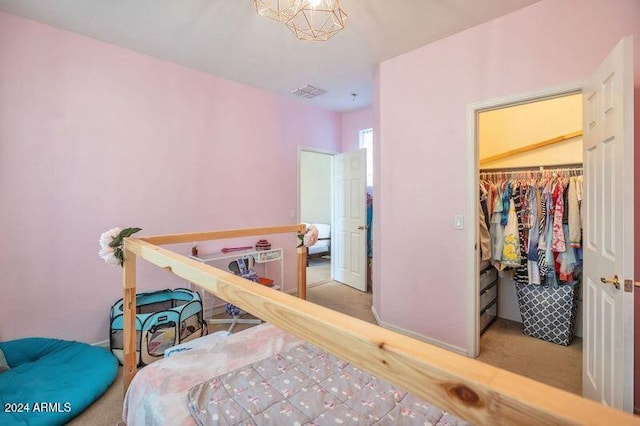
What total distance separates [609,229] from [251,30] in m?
2.68

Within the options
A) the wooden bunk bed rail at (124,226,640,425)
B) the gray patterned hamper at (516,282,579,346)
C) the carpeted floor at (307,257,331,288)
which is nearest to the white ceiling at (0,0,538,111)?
the wooden bunk bed rail at (124,226,640,425)

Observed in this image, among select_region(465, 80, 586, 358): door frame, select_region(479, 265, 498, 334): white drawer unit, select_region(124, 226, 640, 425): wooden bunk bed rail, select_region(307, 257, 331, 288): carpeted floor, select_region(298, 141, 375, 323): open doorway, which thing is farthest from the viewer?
select_region(307, 257, 331, 288): carpeted floor

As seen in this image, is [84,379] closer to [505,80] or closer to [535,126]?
[505,80]

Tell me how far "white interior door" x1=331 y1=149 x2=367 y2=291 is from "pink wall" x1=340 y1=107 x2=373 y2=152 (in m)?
0.29

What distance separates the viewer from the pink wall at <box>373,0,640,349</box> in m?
2.04

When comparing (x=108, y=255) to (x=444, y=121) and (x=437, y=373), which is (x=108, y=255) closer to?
(x=437, y=373)

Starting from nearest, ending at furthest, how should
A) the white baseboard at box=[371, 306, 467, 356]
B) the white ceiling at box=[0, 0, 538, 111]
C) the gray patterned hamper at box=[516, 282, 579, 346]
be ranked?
the white ceiling at box=[0, 0, 538, 111] < the white baseboard at box=[371, 306, 467, 356] < the gray patterned hamper at box=[516, 282, 579, 346]

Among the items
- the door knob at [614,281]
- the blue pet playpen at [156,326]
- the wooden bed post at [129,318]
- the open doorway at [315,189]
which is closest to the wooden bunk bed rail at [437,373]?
the wooden bed post at [129,318]

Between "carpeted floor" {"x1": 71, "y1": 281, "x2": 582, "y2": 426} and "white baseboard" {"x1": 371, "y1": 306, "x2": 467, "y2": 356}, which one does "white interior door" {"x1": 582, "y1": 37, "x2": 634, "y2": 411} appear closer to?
"carpeted floor" {"x1": 71, "y1": 281, "x2": 582, "y2": 426}

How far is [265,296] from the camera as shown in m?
0.76

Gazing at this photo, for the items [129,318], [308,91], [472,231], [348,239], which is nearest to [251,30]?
[308,91]

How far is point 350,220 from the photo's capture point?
4.48m

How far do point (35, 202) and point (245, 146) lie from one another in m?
2.00

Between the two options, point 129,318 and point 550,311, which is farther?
point 550,311
